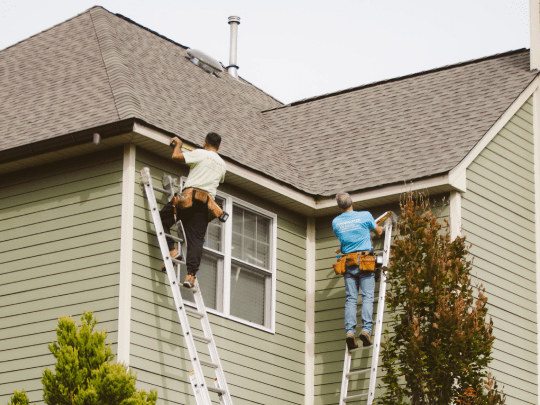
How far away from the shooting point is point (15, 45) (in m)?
16.5

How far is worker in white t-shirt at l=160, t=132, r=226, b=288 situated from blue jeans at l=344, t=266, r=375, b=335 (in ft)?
6.77

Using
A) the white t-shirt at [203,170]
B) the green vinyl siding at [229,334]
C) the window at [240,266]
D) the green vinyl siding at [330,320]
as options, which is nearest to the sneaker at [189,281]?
the green vinyl siding at [229,334]

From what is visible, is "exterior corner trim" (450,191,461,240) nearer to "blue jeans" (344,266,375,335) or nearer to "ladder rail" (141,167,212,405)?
"blue jeans" (344,266,375,335)

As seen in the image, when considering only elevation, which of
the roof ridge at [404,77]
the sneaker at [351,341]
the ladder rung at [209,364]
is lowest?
the ladder rung at [209,364]

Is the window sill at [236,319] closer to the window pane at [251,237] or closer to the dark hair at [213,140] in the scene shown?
the window pane at [251,237]

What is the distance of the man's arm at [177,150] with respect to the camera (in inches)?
458

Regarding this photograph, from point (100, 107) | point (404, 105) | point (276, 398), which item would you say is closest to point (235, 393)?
point (276, 398)

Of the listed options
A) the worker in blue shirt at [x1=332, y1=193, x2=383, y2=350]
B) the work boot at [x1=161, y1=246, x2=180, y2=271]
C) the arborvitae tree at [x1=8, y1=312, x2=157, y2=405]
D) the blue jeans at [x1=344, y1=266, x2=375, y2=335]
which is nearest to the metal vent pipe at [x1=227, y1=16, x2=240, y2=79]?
the worker in blue shirt at [x1=332, y1=193, x2=383, y2=350]

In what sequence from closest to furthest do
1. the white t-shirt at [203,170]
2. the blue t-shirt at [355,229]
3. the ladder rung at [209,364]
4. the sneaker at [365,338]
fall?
the ladder rung at [209,364] → the white t-shirt at [203,170] → the sneaker at [365,338] → the blue t-shirt at [355,229]

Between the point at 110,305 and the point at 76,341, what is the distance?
161 cm

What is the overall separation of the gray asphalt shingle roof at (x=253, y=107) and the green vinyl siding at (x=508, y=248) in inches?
19.9

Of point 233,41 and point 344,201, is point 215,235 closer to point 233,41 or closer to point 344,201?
point 344,201

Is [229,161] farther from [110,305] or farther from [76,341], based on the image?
[76,341]

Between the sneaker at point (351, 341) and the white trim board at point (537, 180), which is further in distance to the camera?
the white trim board at point (537, 180)
